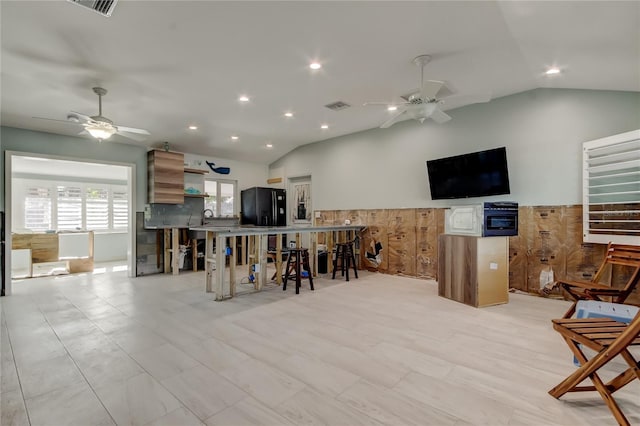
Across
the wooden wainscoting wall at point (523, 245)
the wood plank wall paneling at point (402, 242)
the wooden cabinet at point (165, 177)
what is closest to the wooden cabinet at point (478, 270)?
the wooden wainscoting wall at point (523, 245)

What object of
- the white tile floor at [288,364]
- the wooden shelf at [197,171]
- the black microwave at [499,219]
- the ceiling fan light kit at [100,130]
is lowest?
the white tile floor at [288,364]

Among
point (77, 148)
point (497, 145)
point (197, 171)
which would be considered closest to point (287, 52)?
point (497, 145)

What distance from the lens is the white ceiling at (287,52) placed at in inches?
95.0

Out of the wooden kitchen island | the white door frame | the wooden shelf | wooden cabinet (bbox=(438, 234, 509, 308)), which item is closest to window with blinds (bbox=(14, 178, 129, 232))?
the white door frame

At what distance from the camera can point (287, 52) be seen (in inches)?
121

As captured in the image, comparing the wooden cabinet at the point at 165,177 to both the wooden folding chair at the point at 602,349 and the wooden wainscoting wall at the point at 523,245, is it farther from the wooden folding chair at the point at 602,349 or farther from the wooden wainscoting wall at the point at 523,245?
the wooden folding chair at the point at 602,349

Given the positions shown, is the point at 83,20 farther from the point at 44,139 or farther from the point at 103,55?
the point at 44,139

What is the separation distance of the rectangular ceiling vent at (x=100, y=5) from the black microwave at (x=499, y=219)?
4194 millimetres

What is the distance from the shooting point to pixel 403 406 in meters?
1.78

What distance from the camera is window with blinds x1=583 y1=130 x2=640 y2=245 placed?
3352 millimetres

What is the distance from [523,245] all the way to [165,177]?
21.6 feet

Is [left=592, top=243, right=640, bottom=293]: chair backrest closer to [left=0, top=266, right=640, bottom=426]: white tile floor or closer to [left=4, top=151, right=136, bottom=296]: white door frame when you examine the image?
[left=0, top=266, right=640, bottom=426]: white tile floor

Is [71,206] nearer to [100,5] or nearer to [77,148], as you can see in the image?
[77,148]

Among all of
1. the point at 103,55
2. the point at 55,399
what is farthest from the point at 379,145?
the point at 55,399
